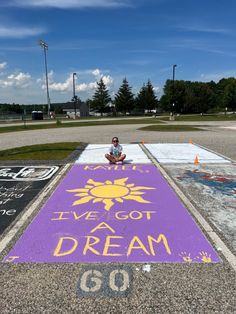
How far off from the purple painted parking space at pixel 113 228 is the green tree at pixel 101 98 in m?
72.8

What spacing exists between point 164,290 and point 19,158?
909 cm

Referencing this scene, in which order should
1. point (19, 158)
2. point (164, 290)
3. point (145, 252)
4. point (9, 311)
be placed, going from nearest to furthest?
point (9, 311), point (164, 290), point (145, 252), point (19, 158)

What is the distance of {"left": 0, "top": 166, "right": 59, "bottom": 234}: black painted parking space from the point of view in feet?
17.9

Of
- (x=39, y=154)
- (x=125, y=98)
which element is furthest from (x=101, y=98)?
(x=39, y=154)

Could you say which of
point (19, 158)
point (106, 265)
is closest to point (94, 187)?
point (106, 265)

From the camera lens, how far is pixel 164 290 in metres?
3.07

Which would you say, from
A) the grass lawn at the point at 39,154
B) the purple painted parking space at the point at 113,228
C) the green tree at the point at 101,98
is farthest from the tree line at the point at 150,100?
the purple painted parking space at the point at 113,228

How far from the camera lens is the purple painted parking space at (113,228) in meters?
3.80

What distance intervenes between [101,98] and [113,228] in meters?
75.7

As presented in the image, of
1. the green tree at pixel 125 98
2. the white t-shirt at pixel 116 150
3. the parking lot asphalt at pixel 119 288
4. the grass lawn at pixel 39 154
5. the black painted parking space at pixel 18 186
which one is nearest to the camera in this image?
the parking lot asphalt at pixel 119 288

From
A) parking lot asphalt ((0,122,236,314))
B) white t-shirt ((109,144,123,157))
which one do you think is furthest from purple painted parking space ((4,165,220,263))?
white t-shirt ((109,144,123,157))

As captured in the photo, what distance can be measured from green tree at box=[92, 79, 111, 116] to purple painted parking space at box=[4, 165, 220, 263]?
72.8 meters

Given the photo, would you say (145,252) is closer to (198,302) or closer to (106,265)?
(106,265)

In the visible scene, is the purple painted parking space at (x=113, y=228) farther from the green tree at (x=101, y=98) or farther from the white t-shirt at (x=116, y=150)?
the green tree at (x=101, y=98)
